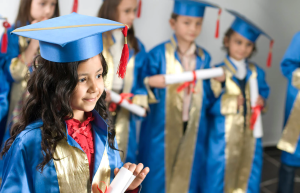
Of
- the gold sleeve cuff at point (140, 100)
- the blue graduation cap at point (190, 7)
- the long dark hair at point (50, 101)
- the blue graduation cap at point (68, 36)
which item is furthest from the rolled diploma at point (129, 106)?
the blue graduation cap at point (68, 36)

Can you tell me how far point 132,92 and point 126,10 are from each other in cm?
49

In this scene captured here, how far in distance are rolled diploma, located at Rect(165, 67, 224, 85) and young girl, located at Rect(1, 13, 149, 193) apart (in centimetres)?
91

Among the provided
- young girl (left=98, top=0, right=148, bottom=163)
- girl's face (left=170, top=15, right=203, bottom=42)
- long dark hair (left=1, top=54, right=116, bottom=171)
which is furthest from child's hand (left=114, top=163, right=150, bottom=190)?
girl's face (left=170, top=15, right=203, bottom=42)

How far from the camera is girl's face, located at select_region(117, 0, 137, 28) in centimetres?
191

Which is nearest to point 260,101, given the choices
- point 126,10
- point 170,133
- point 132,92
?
point 170,133

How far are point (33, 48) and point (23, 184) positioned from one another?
997 millimetres

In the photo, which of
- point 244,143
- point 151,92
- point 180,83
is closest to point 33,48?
point 151,92

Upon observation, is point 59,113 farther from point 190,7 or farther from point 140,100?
point 190,7

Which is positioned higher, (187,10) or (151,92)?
(187,10)

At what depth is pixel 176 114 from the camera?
6.97 feet

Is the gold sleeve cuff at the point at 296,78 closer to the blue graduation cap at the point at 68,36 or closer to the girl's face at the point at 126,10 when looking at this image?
the girl's face at the point at 126,10

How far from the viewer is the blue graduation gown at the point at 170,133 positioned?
208 cm

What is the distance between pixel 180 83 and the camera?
2.11 meters

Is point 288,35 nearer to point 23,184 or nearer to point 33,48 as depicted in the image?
point 33,48
